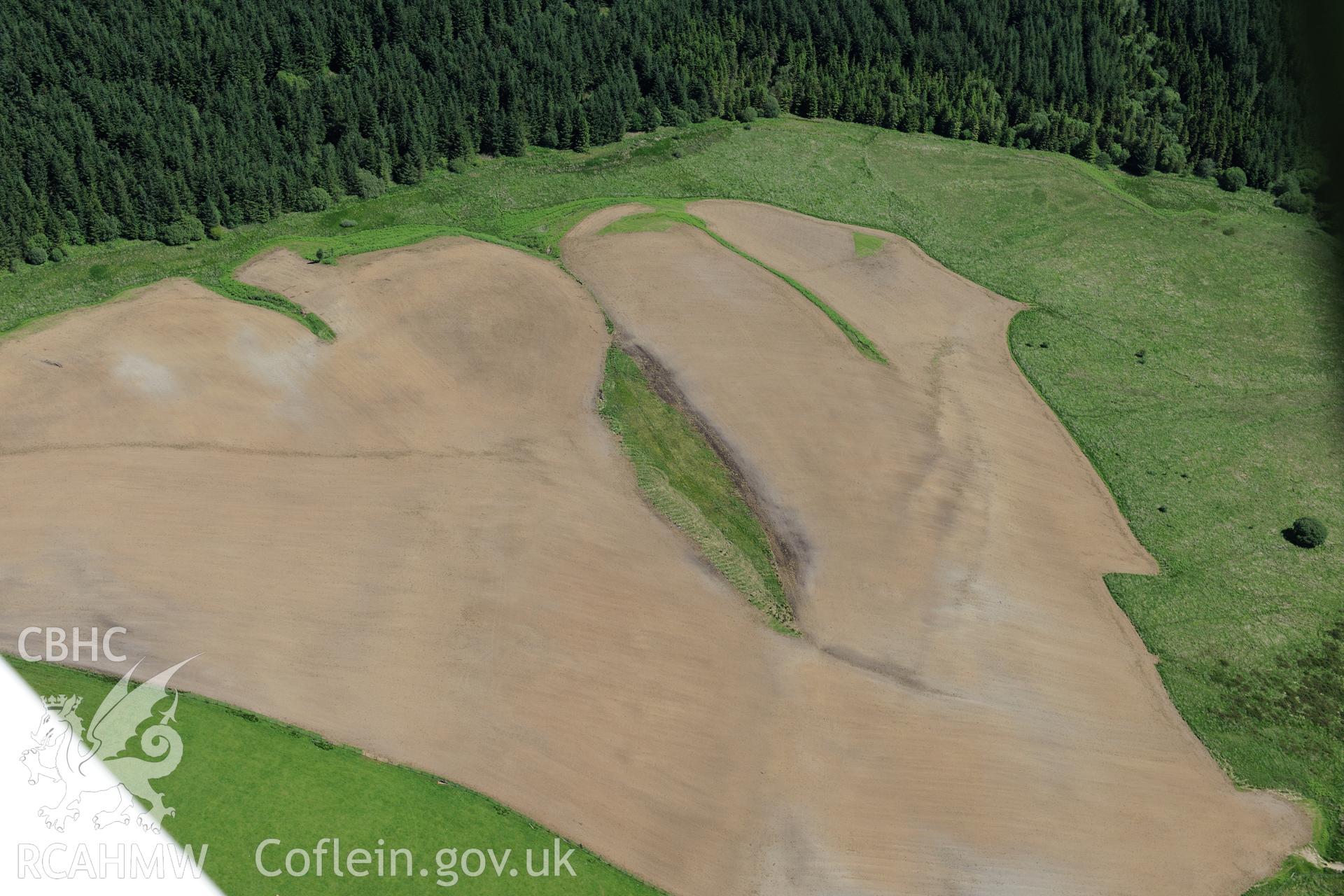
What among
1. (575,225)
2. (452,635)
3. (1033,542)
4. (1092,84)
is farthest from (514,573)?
(1092,84)

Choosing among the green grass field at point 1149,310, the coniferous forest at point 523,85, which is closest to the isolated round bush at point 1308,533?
the green grass field at point 1149,310

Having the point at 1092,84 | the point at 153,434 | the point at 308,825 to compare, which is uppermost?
the point at 1092,84

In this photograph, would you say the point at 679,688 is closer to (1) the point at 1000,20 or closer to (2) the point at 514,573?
(2) the point at 514,573

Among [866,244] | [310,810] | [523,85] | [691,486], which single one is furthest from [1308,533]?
[523,85]

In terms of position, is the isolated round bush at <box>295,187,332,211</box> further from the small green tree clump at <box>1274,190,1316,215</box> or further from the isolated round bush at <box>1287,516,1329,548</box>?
the small green tree clump at <box>1274,190,1316,215</box>

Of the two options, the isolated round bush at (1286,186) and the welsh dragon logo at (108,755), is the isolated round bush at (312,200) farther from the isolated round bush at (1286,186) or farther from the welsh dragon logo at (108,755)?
the isolated round bush at (1286,186)
